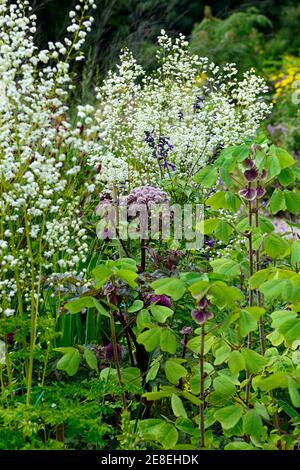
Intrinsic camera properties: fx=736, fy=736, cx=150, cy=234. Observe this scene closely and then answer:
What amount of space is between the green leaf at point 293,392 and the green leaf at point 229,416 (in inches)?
8.0

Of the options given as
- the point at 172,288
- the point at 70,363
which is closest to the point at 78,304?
the point at 70,363

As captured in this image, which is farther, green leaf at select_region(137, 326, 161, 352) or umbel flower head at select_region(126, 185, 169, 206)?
umbel flower head at select_region(126, 185, 169, 206)

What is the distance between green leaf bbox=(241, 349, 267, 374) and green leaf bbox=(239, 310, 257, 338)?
9 cm

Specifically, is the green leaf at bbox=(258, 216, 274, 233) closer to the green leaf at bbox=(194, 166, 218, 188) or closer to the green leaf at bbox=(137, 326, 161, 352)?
the green leaf at bbox=(194, 166, 218, 188)

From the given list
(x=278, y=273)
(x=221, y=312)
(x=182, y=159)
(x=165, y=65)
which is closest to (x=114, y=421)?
(x=221, y=312)

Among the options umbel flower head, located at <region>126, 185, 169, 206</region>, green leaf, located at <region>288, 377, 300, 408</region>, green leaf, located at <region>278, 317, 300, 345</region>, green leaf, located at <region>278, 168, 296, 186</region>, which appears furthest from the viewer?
umbel flower head, located at <region>126, 185, 169, 206</region>

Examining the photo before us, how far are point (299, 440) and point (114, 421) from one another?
0.77 meters

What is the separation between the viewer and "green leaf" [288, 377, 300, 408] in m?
1.96

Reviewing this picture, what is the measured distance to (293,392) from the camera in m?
1.96

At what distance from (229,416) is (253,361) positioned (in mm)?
175

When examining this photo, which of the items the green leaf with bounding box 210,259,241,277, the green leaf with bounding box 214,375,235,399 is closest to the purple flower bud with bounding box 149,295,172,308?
the green leaf with bounding box 210,259,241,277

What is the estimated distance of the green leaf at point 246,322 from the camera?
2.05m

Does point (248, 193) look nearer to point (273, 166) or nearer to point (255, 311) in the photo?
point (273, 166)
